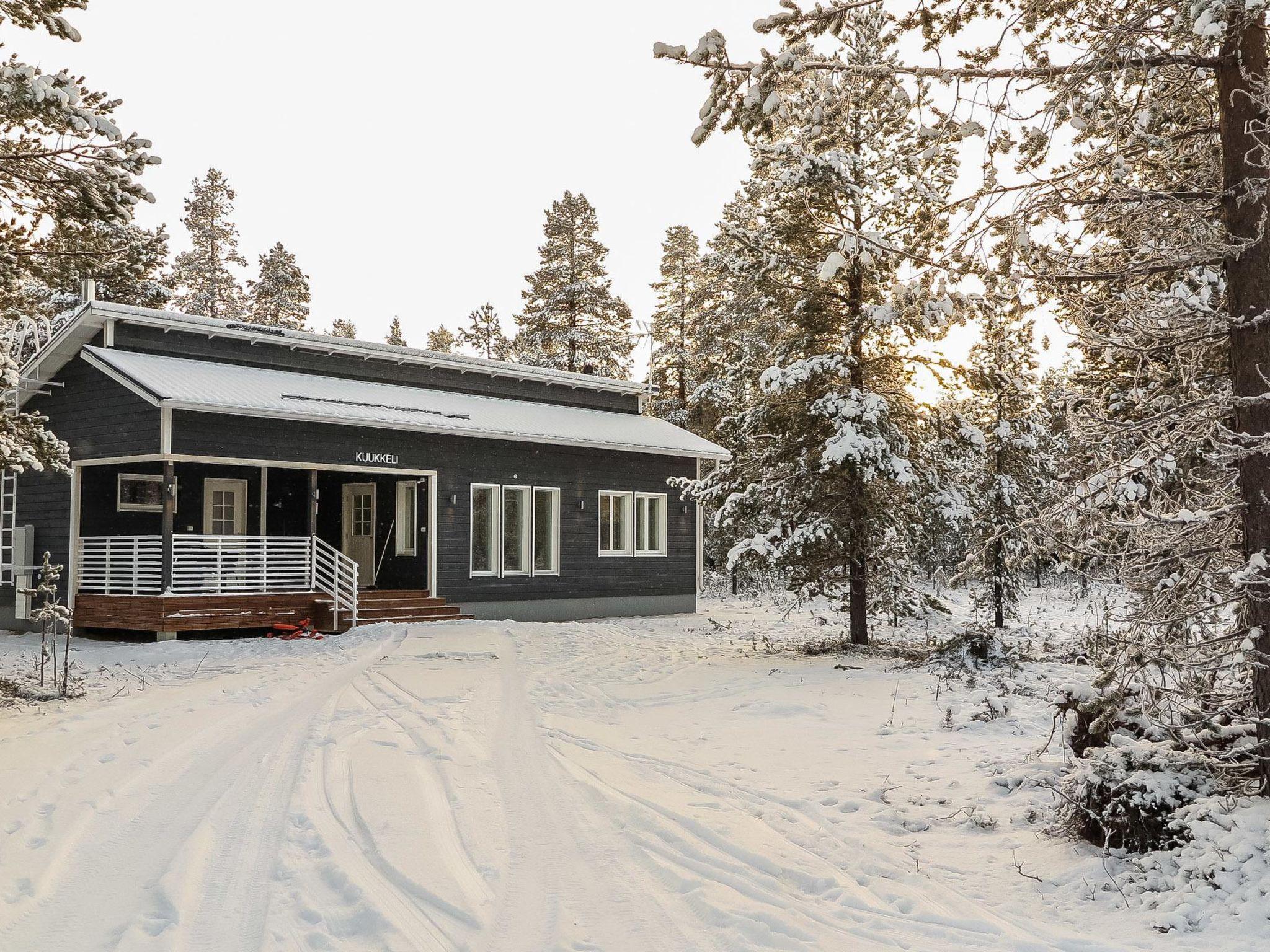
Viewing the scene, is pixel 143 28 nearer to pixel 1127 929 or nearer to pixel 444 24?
pixel 444 24

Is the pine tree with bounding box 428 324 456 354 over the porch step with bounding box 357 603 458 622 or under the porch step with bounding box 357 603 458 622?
over

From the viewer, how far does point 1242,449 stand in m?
5.12

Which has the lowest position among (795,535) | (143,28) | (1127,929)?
(1127,929)

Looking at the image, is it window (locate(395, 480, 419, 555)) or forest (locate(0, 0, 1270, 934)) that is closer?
forest (locate(0, 0, 1270, 934))

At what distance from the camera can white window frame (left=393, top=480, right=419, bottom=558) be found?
1947cm

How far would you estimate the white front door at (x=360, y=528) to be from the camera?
66.5ft

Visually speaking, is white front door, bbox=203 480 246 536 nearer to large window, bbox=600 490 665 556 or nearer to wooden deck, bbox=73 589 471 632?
wooden deck, bbox=73 589 471 632

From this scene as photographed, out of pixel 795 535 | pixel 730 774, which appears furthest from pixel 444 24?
pixel 730 774

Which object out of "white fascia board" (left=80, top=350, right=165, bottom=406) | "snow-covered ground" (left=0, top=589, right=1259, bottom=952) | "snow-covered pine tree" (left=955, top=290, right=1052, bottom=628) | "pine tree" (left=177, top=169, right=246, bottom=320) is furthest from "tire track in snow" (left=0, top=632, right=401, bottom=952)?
"pine tree" (left=177, top=169, right=246, bottom=320)

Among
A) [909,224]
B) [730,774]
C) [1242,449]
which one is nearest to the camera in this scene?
[1242,449]

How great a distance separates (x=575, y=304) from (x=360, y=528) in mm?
18712

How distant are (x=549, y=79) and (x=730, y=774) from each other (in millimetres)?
8623

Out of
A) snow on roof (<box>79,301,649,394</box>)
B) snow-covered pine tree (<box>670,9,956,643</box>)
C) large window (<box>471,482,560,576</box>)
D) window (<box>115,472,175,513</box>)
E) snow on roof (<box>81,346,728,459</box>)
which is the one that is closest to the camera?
snow-covered pine tree (<box>670,9,956,643</box>)

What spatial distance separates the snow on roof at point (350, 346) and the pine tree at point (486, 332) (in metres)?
26.4
